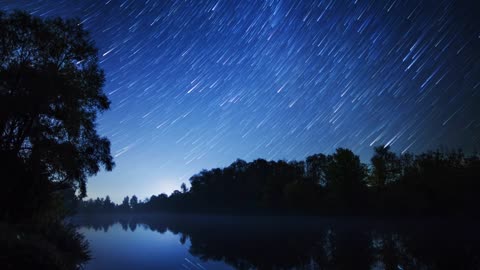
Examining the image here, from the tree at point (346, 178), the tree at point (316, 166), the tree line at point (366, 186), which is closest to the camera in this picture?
the tree line at point (366, 186)

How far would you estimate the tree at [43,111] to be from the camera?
1477 cm

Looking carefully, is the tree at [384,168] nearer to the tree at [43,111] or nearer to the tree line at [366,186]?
the tree line at [366,186]

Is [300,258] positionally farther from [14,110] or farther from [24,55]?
[24,55]

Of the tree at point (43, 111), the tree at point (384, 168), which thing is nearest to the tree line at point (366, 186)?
the tree at point (384, 168)

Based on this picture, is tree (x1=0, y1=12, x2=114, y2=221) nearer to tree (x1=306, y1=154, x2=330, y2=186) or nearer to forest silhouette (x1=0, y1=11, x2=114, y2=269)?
forest silhouette (x1=0, y1=11, x2=114, y2=269)

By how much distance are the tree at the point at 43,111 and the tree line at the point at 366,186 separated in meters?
47.4

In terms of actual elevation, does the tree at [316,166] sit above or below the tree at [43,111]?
above

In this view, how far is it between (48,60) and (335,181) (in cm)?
5341

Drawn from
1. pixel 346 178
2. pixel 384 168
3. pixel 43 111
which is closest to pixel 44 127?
pixel 43 111

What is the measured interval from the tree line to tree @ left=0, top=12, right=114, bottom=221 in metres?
47.4

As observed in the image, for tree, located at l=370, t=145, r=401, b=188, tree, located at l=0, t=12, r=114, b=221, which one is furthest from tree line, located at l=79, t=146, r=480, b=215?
tree, located at l=0, t=12, r=114, b=221

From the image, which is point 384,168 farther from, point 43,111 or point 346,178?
point 43,111

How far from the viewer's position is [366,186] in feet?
187

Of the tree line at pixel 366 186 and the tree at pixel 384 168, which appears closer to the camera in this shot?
the tree line at pixel 366 186
